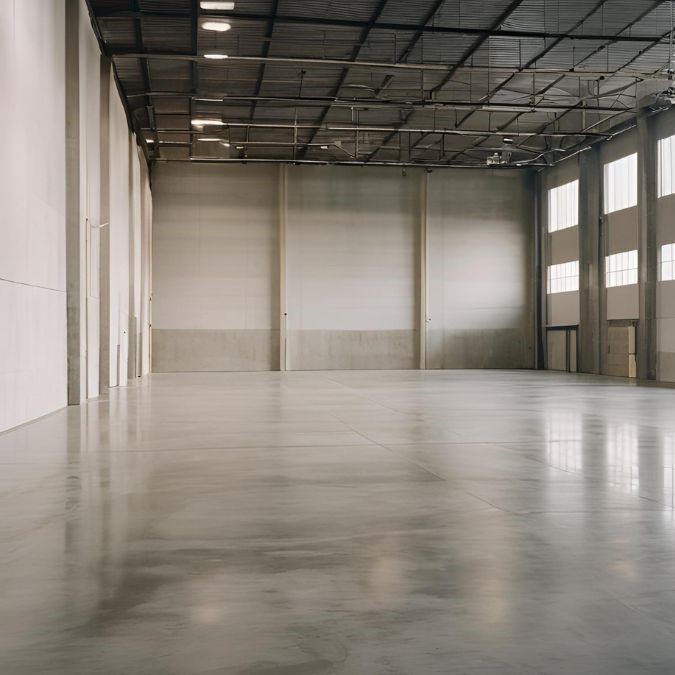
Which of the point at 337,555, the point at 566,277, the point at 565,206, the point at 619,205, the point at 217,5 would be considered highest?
the point at 217,5

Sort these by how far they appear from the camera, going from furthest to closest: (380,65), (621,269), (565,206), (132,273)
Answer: (565,206) < (621,269) < (132,273) < (380,65)

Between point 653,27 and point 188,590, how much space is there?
95.6ft

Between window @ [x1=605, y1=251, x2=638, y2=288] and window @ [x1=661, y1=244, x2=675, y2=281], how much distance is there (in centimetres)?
254

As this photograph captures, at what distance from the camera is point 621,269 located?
4197 centimetres

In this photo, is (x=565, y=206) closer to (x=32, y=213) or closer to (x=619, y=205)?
(x=619, y=205)

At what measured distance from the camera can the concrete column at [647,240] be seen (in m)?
38.5

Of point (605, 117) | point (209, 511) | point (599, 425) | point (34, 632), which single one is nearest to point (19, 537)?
point (209, 511)

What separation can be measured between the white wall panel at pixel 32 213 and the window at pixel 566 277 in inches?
1279

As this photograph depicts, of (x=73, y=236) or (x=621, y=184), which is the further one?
(x=621, y=184)

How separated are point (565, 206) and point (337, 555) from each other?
44.6 m

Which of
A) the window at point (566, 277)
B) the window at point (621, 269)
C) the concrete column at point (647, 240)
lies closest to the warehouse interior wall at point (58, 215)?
the concrete column at point (647, 240)

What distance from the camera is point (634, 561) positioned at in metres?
6.39

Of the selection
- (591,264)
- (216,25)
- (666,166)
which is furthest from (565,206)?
(216,25)

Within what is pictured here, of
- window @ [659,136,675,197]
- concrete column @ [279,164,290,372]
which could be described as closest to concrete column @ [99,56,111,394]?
concrete column @ [279,164,290,372]
